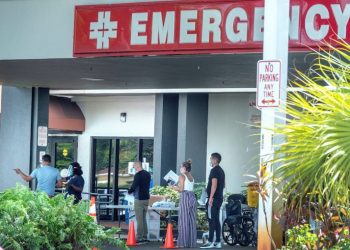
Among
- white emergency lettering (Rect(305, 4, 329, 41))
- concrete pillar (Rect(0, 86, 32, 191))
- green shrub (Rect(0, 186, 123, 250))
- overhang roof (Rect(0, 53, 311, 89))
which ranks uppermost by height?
white emergency lettering (Rect(305, 4, 329, 41))

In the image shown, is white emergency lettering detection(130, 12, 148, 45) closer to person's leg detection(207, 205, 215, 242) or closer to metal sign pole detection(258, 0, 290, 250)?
person's leg detection(207, 205, 215, 242)

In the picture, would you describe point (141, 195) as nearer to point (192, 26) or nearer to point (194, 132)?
point (192, 26)

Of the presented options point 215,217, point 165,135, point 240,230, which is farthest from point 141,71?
point 165,135

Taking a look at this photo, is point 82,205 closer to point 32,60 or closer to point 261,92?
point 261,92

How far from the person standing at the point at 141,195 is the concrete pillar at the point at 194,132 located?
5.92 meters

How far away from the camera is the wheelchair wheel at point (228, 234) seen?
789 inches

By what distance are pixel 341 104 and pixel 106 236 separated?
3.83 m

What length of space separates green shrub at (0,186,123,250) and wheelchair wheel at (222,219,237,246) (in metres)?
10.3

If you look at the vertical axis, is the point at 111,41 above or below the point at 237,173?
above

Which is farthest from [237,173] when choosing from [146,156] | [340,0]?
[340,0]

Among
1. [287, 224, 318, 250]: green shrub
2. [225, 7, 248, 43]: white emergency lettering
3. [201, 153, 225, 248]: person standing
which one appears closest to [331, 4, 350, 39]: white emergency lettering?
[225, 7, 248, 43]: white emergency lettering

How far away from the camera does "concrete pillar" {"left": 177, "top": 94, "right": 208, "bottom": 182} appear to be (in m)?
25.8

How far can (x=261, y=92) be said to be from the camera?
365 inches

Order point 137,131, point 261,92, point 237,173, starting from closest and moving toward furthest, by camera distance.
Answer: point 261,92, point 237,173, point 137,131
